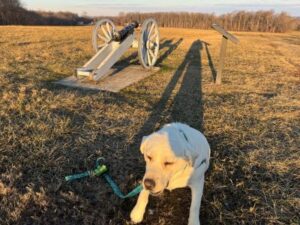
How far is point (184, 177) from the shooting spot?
2664 millimetres

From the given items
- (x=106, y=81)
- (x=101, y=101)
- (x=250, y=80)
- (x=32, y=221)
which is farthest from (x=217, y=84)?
(x=32, y=221)

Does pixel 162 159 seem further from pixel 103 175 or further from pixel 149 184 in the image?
pixel 103 175

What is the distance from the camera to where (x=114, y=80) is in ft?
23.7

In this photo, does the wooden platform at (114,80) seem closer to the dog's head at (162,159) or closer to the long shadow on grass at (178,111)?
the long shadow on grass at (178,111)

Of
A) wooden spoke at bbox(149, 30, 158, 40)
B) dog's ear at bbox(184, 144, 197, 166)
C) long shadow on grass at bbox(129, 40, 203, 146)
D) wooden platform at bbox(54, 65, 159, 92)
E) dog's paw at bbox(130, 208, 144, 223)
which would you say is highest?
wooden spoke at bbox(149, 30, 158, 40)

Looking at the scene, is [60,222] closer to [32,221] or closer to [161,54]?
[32,221]

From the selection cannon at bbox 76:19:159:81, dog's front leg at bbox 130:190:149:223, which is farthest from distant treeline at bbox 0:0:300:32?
dog's front leg at bbox 130:190:149:223

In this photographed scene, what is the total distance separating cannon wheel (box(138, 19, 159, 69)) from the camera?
26.1 ft

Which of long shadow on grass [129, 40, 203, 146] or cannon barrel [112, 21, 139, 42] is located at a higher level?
cannon barrel [112, 21, 139, 42]

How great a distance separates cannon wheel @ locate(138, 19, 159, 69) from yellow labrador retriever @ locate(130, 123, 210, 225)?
533cm

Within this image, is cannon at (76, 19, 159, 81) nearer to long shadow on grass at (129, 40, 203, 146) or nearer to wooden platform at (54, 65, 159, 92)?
wooden platform at (54, 65, 159, 92)

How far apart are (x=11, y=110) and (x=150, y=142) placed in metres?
3.02

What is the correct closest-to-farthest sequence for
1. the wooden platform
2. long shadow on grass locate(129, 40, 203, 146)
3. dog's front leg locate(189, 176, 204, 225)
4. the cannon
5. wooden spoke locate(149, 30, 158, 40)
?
dog's front leg locate(189, 176, 204, 225) < long shadow on grass locate(129, 40, 203, 146) < the wooden platform < the cannon < wooden spoke locate(149, 30, 158, 40)

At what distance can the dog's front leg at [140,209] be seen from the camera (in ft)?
9.05
